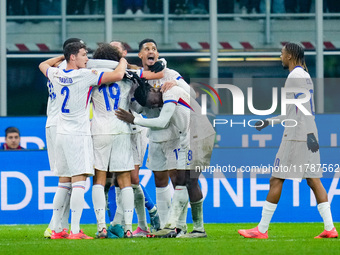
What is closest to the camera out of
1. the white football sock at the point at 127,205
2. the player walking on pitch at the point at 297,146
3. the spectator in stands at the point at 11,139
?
the player walking on pitch at the point at 297,146

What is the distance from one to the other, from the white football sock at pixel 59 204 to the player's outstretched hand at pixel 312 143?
2485 mm

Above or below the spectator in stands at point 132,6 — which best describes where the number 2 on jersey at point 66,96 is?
below

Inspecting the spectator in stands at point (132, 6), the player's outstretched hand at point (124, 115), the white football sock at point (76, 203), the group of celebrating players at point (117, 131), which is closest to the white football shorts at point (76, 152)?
the group of celebrating players at point (117, 131)

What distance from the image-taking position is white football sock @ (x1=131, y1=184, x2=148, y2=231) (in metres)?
10.4

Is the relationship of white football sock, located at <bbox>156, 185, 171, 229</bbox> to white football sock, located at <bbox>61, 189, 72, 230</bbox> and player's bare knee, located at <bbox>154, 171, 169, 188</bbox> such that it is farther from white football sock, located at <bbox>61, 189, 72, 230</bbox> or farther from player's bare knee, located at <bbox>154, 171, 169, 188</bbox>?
white football sock, located at <bbox>61, 189, 72, 230</bbox>

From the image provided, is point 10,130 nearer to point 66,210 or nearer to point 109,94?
point 66,210

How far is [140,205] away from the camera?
10500 millimetres

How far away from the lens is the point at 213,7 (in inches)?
634

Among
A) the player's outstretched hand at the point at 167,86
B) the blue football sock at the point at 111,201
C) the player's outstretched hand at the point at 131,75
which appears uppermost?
the player's outstretched hand at the point at 131,75

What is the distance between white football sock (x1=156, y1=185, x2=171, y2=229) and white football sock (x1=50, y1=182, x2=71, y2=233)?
0.97 metres

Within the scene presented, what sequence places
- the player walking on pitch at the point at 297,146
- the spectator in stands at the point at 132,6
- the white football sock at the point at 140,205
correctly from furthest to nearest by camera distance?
the spectator in stands at the point at 132,6 → the white football sock at the point at 140,205 → the player walking on pitch at the point at 297,146

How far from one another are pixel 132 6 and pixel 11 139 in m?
4.21

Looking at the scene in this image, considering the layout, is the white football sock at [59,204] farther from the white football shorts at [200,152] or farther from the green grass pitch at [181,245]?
the white football shorts at [200,152]

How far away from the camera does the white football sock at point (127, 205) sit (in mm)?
9719
